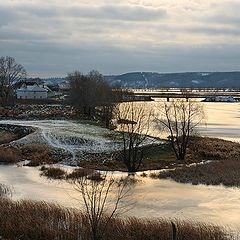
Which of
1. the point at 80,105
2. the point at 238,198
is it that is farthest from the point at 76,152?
the point at 80,105

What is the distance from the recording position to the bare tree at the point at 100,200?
12987 millimetres

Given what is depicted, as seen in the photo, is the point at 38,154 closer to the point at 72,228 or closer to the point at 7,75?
the point at 72,228

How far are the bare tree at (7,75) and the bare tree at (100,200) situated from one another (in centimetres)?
7059

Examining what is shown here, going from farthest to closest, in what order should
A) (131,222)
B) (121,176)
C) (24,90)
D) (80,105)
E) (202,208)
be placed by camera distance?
(24,90) < (80,105) < (121,176) < (202,208) < (131,222)

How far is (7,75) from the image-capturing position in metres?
110

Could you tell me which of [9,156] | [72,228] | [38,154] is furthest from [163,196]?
[38,154]

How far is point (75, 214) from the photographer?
16.5m

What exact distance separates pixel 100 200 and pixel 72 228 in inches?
184

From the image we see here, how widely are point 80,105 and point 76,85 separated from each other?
149 inches

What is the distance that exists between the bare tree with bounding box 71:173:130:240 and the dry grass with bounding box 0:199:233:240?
351 mm

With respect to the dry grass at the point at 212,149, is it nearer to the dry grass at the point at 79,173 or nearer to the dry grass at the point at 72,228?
the dry grass at the point at 79,173

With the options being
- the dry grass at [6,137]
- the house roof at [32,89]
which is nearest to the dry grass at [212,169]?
the dry grass at [6,137]

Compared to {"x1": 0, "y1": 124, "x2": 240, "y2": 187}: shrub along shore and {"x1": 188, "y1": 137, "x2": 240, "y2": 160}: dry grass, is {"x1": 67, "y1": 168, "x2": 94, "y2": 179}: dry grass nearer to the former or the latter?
{"x1": 0, "y1": 124, "x2": 240, "y2": 187}: shrub along shore

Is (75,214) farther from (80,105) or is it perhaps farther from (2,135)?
(80,105)
